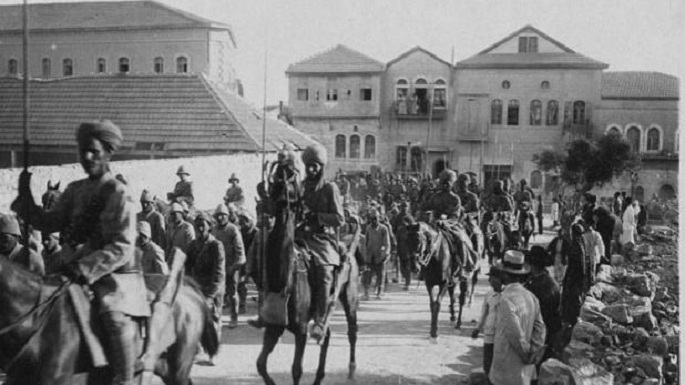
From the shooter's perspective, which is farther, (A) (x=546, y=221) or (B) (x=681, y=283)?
(A) (x=546, y=221)

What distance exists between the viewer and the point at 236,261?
9.45 m

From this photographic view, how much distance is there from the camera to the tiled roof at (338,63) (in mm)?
19812

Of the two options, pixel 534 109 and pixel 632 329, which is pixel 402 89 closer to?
pixel 534 109

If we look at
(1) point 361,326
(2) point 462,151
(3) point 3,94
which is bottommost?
(1) point 361,326

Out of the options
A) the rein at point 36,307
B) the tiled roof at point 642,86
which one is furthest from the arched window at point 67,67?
the rein at point 36,307

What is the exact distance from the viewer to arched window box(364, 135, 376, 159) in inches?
840

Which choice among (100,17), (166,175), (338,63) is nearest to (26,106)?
(166,175)

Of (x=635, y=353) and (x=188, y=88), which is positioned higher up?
(x=188, y=88)

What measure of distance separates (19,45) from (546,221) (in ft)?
62.3

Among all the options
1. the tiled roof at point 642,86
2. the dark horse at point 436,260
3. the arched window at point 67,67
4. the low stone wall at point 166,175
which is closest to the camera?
the tiled roof at point 642,86

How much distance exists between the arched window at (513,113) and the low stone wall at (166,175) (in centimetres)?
674

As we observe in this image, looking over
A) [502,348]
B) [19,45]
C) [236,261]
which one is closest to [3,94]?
[19,45]

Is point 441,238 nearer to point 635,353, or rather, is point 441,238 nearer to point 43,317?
point 635,353

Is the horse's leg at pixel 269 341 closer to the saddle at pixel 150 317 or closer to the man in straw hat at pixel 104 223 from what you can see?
the saddle at pixel 150 317
